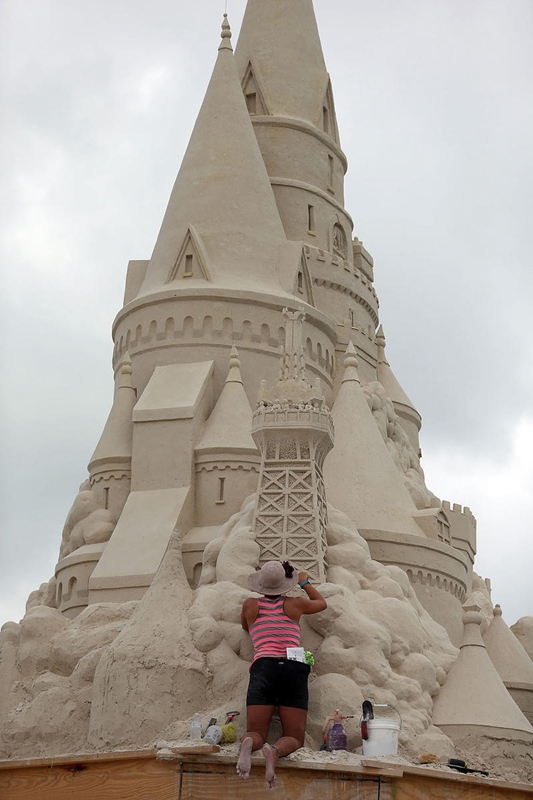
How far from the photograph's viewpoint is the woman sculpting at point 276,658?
50.1ft

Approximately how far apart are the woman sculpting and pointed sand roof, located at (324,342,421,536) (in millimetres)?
7363

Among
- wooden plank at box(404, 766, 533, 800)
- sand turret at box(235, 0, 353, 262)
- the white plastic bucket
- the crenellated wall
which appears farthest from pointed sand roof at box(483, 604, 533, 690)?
wooden plank at box(404, 766, 533, 800)

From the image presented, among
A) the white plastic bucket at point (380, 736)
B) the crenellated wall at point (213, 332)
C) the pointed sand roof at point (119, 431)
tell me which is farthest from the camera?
the crenellated wall at point (213, 332)

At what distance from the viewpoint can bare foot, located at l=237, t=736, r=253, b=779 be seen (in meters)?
13.1

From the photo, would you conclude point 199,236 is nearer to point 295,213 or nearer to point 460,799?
point 295,213

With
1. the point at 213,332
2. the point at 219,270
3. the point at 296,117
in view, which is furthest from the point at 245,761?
the point at 296,117

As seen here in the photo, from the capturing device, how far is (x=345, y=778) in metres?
13.1

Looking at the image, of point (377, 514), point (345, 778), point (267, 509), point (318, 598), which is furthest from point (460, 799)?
point (377, 514)

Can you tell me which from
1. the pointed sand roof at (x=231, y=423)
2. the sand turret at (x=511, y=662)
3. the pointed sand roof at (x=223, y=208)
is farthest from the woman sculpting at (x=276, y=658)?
the pointed sand roof at (x=223, y=208)

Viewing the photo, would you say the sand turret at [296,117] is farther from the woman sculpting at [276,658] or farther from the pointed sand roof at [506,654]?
the woman sculpting at [276,658]

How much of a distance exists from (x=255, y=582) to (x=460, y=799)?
4.24 meters

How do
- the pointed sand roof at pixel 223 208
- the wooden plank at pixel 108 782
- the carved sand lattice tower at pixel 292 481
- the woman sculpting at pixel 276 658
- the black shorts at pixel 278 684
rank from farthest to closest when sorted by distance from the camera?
the pointed sand roof at pixel 223 208, the carved sand lattice tower at pixel 292 481, the black shorts at pixel 278 684, the woman sculpting at pixel 276 658, the wooden plank at pixel 108 782

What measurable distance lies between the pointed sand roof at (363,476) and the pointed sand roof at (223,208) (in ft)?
11.6

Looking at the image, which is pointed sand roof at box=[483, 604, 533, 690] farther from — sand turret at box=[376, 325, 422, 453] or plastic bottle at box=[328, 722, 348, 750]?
plastic bottle at box=[328, 722, 348, 750]
